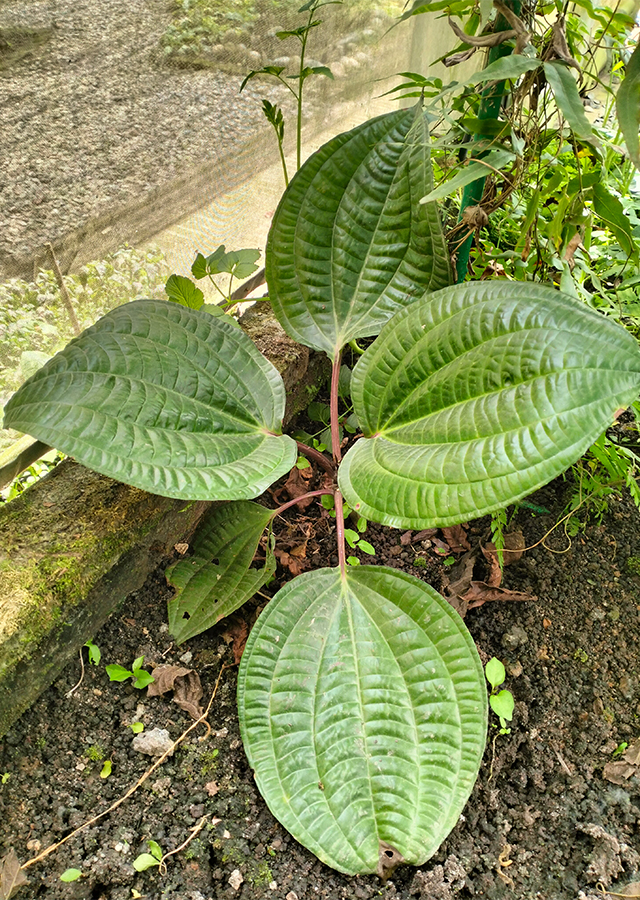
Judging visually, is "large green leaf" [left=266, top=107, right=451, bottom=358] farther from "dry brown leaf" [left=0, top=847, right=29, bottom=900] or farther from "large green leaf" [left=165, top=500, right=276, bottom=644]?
"dry brown leaf" [left=0, top=847, right=29, bottom=900]

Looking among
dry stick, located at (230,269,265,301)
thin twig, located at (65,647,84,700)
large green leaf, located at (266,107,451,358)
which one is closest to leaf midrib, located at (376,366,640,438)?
large green leaf, located at (266,107,451,358)

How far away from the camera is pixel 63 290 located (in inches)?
48.3

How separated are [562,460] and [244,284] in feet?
4.04

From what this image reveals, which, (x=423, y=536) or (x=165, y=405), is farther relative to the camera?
(x=423, y=536)

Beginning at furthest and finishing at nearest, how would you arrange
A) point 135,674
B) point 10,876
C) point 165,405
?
point 135,674, point 165,405, point 10,876

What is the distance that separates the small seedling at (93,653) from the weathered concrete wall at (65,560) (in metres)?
0.02

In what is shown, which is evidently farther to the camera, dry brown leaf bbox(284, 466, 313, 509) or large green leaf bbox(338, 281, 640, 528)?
dry brown leaf bbox(284, 466, 313, 509)

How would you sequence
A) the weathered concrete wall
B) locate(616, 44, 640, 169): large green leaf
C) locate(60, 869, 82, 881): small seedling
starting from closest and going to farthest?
locate(616, 44, 640, 169): large green leaf
locate(60, 869, 82, 881): small seedling
the weathered concrete wall

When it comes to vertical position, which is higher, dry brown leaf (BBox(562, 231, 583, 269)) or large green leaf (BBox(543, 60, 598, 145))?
large green leaf (BBox(543, 60, 598, 145))

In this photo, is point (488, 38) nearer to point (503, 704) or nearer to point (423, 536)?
point (423, 536)

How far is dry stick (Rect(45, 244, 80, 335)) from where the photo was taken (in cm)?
116

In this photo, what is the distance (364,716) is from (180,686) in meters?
0.32

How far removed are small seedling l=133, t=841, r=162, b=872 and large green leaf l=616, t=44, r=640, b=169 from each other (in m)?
1.05

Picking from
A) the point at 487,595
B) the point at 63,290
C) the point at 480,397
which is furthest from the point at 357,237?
the point at 487,595
